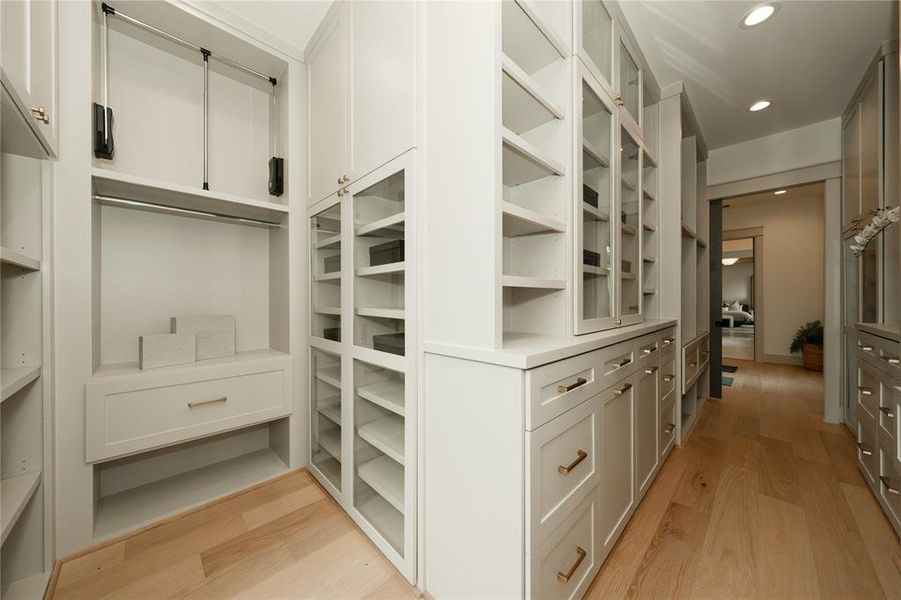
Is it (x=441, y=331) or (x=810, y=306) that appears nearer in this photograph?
(x=441, y=331)

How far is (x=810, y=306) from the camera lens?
201 inches

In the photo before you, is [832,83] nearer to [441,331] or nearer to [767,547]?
[767,547]

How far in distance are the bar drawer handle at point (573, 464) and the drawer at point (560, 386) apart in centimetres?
17

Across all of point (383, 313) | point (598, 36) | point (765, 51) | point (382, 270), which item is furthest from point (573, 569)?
point (765, 51)

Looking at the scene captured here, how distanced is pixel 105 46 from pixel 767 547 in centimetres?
370

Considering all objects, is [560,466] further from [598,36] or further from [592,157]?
[598,36]

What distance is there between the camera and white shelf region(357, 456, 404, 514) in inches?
54.6

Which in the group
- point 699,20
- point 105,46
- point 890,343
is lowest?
point 890,343

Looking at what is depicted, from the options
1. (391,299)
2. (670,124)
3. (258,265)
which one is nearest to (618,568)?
(391,299)

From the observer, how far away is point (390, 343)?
141 cm

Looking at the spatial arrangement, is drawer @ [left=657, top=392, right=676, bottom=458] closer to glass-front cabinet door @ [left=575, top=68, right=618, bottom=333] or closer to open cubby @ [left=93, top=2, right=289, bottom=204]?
glass-front cabinet door @ [left=575, top=68, right=618, bottom=333]

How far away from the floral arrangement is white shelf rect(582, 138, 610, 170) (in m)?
1.58

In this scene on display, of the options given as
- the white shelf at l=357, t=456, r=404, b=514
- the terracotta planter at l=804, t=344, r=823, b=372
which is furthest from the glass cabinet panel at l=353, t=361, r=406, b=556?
the terracotta planter at l=804, t=344, r=823, b=372

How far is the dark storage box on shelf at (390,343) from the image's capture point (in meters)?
1.35
